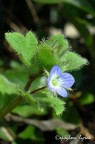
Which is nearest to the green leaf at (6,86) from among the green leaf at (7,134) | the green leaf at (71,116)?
the green leaf at (7,134)

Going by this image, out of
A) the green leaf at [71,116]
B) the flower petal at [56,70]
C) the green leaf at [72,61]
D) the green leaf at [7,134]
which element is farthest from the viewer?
the green leaf at [71,116]

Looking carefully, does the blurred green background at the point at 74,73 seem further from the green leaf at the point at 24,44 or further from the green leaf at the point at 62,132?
the green leaf at the point at 24,44

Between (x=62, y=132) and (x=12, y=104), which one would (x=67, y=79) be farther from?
(x=62, y=132)

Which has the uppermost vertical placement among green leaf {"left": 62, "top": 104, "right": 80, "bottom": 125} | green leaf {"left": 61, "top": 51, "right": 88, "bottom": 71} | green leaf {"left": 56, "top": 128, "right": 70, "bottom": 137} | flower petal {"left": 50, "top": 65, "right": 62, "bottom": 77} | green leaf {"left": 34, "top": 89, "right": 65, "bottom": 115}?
green leaf {"left": 62, "top": 104, "right": 80, "bottom": 125}

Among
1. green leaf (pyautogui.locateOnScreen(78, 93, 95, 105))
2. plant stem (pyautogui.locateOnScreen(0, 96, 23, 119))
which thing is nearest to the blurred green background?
green leaf (pyautogui.locateOnScreen(78, 93, 95, 105))

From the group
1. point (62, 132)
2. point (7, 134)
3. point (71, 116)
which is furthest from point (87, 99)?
point (7, 134)

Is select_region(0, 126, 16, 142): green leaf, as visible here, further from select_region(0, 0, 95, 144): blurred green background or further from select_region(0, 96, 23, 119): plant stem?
select_region(0, 96, 23, 119): plant stem
